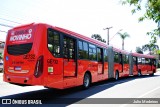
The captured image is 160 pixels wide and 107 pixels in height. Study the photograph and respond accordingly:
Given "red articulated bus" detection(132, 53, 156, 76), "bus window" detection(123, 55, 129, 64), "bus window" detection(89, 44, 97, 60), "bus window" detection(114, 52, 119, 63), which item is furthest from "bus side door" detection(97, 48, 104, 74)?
"red articulated bus" detection(132, 53, 156, 76)

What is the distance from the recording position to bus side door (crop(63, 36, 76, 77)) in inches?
400

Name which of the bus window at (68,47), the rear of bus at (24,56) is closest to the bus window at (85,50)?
the bus window at (68,47)

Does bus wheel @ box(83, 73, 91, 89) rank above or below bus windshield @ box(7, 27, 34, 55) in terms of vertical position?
below

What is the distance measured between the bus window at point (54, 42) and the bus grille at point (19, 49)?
33.2 inches

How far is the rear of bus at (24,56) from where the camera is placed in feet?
28.0

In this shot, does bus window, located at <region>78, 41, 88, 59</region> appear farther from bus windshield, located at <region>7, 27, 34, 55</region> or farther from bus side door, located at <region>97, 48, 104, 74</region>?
bus windshield, located at <region>7, 27, 34, 55</region>

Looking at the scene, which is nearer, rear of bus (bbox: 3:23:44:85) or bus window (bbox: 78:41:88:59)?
rear of bus (bbox: 3:23:44:85)

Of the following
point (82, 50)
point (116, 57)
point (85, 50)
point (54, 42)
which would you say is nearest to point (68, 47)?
point (54, 42)

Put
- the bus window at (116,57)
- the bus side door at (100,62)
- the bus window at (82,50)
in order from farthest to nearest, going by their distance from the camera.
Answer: the bus window at (116,57) → the bus side door at (100,62) → the bus window at (82,50)

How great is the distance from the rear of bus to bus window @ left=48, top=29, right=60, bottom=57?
0.50 m

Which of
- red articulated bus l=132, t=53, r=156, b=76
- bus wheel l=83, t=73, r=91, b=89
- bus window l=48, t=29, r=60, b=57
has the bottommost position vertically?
bus wheel l=83, t=73, r=91, b=89

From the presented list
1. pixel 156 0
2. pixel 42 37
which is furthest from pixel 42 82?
pixel 156 0

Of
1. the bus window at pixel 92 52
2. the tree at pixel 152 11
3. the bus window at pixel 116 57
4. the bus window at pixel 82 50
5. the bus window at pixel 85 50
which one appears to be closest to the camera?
the tree at pixel 152 11

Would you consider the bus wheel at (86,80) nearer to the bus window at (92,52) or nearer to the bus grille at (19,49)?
the bus window at (92,52)
